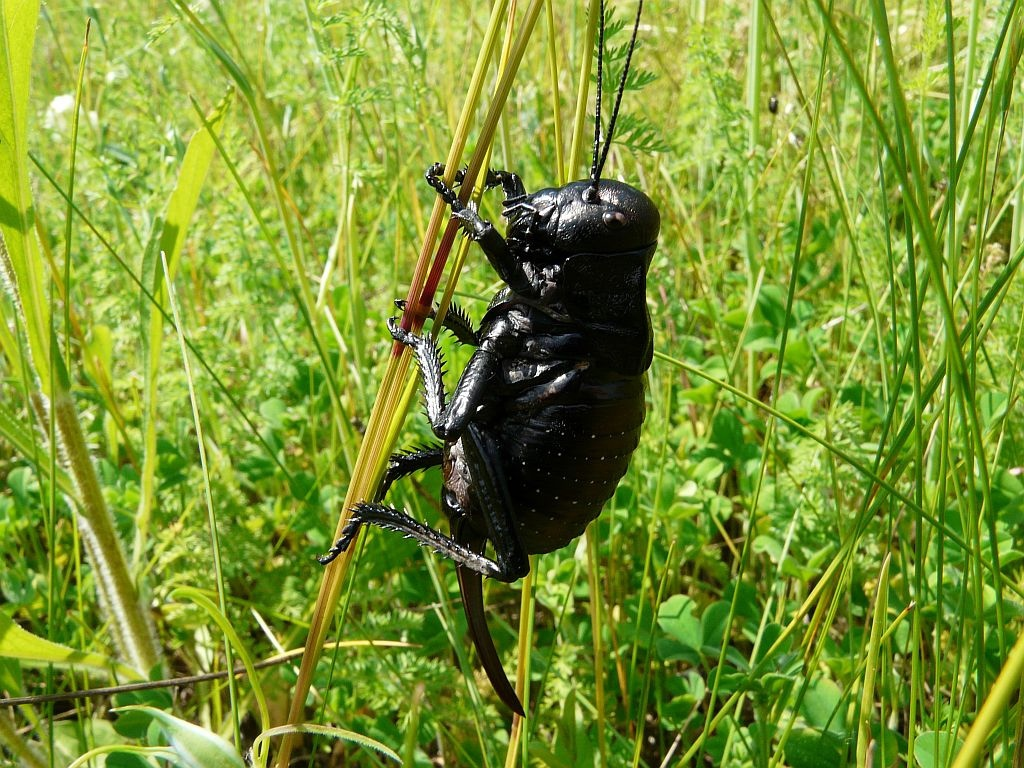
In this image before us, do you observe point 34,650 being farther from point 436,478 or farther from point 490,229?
point 436,478

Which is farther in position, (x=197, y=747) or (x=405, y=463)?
(x=405, y=463)

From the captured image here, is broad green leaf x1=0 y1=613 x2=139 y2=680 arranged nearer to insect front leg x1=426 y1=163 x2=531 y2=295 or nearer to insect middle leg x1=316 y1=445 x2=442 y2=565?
insect middle leg x1=316 y1=445 x2=442 y2=565

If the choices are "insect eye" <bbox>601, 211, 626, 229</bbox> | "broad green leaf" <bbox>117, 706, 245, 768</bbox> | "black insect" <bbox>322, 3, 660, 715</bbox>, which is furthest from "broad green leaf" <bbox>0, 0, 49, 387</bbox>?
"insect eye" <bbox>601, 211, 626, 229</bbox>

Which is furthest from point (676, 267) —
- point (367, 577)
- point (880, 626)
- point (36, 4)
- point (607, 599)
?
point (36, 4)

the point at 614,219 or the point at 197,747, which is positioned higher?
the point at 614,219

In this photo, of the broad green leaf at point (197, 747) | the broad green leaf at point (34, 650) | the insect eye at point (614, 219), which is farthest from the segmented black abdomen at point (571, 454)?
the broad green leaf at point (34, 650)

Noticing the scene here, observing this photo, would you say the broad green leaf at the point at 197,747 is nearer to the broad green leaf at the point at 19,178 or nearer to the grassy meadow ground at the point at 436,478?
the grassy meadow ground at the point at 436,478

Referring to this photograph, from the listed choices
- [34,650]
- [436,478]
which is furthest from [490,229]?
[436,478]

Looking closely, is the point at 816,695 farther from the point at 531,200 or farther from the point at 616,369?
the point at 531,200
